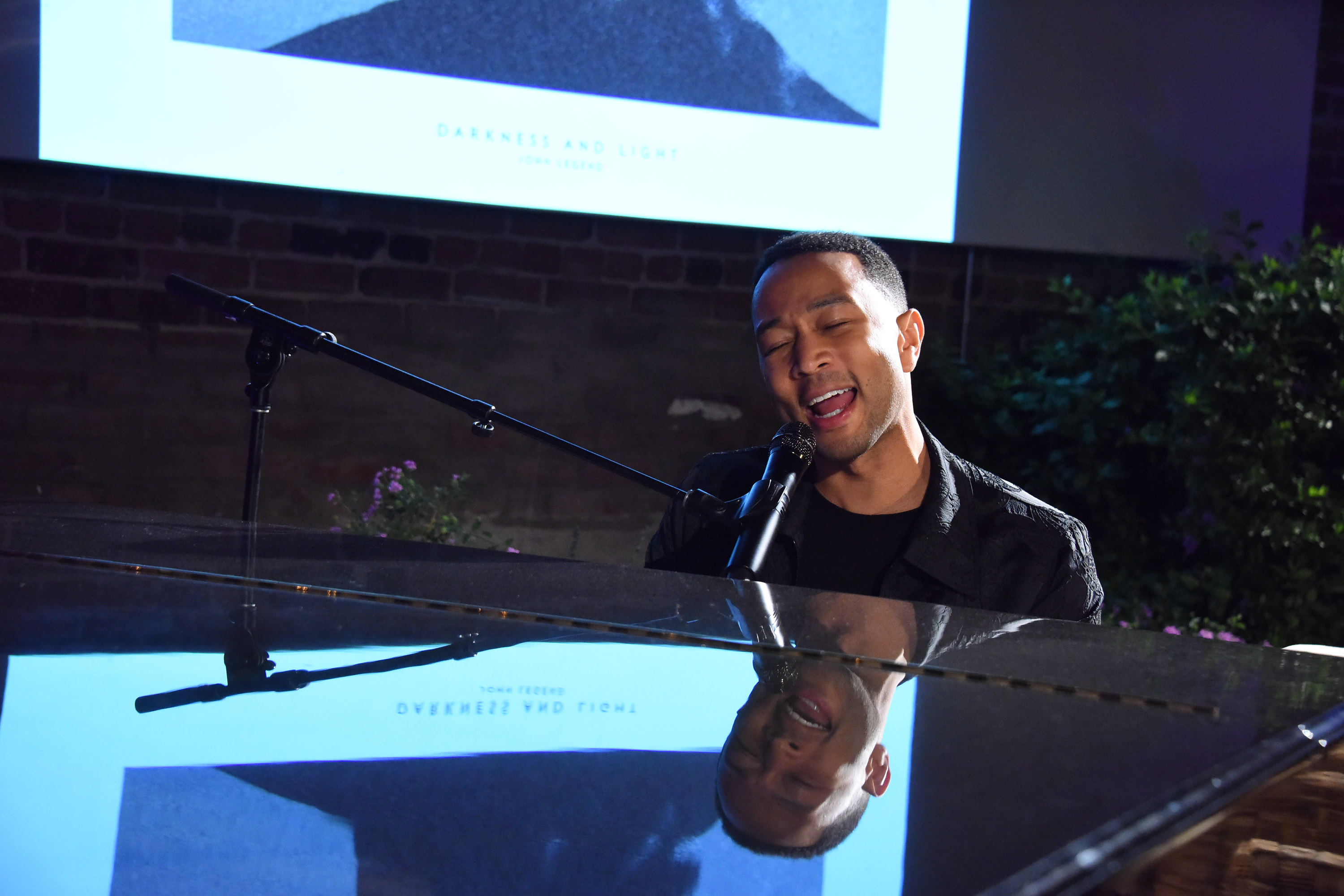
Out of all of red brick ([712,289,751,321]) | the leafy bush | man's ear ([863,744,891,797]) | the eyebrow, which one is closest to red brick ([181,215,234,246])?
red brick ([712,289,751,321])

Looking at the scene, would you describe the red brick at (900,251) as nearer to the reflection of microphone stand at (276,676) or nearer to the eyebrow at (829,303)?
A: the eyebrow at (829,303)

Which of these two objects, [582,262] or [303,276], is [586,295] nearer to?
[582,262]

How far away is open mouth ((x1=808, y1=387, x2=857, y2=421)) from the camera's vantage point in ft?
6.05

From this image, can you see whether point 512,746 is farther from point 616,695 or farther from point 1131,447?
point 1131,447

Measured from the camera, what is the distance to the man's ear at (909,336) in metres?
1.98

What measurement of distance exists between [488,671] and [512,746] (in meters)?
0.18

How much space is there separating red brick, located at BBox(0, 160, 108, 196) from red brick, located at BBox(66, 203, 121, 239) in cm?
3

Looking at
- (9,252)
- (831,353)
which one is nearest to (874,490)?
(831,353)

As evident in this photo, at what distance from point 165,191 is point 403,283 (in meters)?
0.64

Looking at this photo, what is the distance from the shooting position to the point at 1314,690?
2.66ft

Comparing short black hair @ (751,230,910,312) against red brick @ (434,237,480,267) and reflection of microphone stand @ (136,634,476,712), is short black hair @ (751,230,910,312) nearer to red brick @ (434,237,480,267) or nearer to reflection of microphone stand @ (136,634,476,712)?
reflection of microphone stand @ (136,634,476,712)

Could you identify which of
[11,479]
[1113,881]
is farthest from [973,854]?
[11,479]

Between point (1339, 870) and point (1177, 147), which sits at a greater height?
point (1177, 147)

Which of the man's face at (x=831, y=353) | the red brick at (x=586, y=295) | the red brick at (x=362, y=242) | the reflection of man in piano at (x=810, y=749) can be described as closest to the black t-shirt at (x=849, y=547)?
the man's face at (x=831, y=353)
